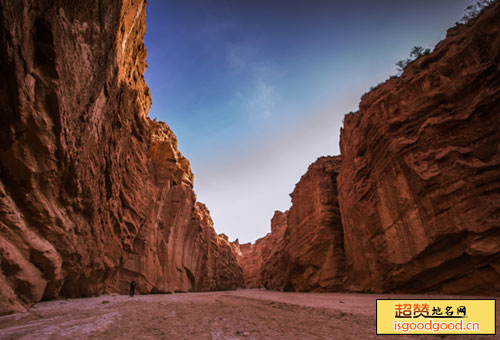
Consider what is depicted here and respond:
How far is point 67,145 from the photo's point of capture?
8.66 m

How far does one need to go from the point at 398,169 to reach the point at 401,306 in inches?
450

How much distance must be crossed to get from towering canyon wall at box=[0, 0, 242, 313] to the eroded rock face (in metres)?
16.5

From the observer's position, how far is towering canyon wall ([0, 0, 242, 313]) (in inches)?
250

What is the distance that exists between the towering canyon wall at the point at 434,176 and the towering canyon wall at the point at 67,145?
54.3 ft

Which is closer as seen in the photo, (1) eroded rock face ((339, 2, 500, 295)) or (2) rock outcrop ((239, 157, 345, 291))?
(1) eroded rock face ((339, 2, 500, 295))

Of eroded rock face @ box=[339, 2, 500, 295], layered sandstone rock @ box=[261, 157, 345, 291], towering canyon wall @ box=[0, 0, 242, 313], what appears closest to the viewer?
towering canyon wall @ box=[0, 0, 242, 313]

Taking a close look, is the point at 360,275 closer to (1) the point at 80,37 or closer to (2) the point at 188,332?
(2) the point at 188,332

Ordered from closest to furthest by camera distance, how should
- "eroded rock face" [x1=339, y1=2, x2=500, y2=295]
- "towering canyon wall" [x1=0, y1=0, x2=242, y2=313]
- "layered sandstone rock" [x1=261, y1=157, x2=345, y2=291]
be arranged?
"towering canyon wall" [x1=0, y1=0, x2=242, y2=313], "eroded rock face" [x1=339, y1=2, x2=500, y2=295], "layered sandstone rock" [x1=261, y1=157, x2=345, y2=291]

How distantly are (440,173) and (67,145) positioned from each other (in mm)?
17112

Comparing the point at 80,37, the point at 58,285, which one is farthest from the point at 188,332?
the point at 80,37

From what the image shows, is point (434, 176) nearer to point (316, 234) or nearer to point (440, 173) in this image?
point (440, 173)

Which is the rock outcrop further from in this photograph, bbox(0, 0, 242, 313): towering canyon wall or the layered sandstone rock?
bbox(0, 0, 242, 313): towering canyon wall

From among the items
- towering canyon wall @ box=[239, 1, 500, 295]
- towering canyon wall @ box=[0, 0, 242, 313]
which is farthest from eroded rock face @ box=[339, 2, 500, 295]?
towering canyon wall @ box=[0, 0, 242, 313]

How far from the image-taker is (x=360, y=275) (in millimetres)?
17781
